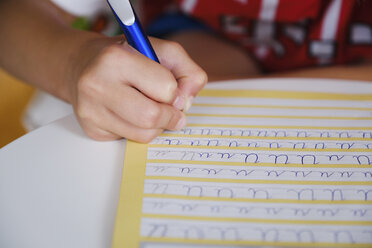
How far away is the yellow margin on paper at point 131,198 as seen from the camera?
259 millimetres

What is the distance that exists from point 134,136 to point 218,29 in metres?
0.32

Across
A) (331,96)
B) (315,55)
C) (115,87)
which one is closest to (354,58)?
(315,55)

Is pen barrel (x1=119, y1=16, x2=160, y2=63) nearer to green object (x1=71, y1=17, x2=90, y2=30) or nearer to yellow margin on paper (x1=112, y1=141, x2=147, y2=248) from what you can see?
yellow margin on paper (x1=112, y1=141, x2=147, y2=248)

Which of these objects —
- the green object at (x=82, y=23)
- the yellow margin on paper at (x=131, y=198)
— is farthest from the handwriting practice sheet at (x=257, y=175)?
the green object at (x=82, y=23)

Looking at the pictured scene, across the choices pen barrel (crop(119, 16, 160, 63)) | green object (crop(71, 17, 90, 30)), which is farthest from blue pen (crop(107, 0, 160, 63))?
green object (crop(71, 17, 90, 30))

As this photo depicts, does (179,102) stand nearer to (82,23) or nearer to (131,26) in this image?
(131,26)

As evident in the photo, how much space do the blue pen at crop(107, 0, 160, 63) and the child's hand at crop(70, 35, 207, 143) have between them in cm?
1

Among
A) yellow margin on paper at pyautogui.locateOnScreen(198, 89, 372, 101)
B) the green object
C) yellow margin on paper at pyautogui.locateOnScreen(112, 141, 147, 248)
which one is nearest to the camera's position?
yellow margin on paper at pyautogui.locateOnScreen(112, 141, 147, 248)

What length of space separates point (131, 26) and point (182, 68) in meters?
0.06

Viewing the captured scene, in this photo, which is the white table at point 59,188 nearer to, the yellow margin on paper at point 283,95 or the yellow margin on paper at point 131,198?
the yellow margin on paper at point 131,198

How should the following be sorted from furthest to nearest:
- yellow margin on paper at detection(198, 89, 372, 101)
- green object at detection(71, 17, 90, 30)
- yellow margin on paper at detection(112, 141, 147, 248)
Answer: green object at detection(71, 17, 90, 30) < yellow margin on paper at detection(198, 89, 372, 101) < yellow margin on paper at detection(112, 141, 147, 248)

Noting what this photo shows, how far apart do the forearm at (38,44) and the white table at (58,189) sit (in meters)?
0.06

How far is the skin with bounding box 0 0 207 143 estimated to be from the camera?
0.31 m

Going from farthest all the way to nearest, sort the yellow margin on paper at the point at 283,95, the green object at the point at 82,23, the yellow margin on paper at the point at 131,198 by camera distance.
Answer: the green object at the point at 82,23 < the yellow margin on paper at the point at 283,95 < the yellow margin on paper at the point at 131,198
